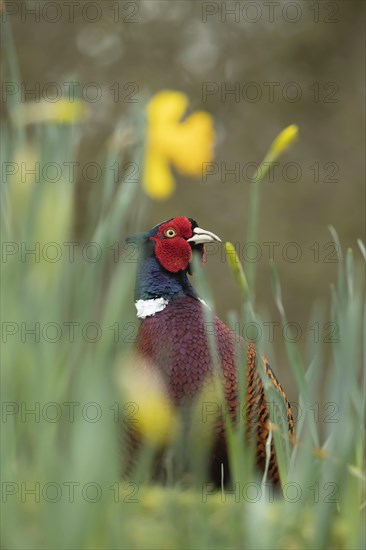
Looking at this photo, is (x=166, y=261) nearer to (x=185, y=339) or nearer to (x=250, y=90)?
(x=185, y=339)

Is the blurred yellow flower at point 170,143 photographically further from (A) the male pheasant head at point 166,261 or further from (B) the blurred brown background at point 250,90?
(B) the blurred brown background at point 250,90

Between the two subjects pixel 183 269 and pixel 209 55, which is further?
pixel 209 55

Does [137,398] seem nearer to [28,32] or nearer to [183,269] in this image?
[183,269]

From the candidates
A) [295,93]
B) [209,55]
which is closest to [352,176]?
[295,93]

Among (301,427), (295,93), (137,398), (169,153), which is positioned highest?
(295,93)

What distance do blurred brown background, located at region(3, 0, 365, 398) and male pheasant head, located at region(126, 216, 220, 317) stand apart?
4928 millimetres

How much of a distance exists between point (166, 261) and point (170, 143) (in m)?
1.01

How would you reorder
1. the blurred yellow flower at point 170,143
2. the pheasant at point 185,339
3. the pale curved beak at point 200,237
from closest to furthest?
the blurred yellow flower at point 170,143, the pheasant at point 185,339, the pale curved beak at point 200,237

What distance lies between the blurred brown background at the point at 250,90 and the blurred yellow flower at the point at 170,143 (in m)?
5.90

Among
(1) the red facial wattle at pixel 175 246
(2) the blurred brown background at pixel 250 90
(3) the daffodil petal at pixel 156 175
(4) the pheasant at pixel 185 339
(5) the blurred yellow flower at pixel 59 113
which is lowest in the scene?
(4) the pheasant at pixel 185 339

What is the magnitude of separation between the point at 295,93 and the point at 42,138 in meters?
6.99

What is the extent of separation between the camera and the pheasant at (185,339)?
2490 millimetres

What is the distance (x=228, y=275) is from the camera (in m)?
8.02

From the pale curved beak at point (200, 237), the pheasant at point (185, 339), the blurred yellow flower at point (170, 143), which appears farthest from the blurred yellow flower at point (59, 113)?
the pale curved beak at point (200, 237)
